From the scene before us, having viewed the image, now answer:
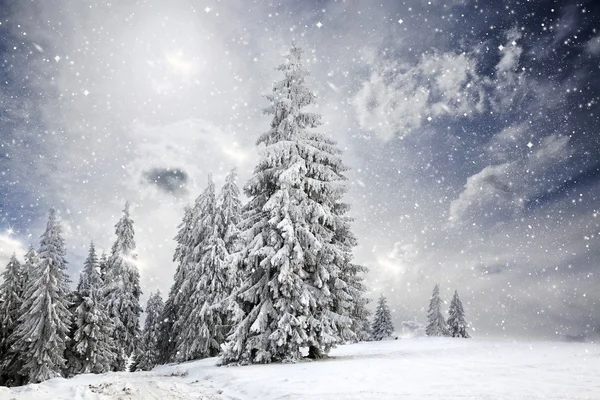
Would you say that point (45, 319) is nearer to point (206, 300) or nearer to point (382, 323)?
point (206, 300)

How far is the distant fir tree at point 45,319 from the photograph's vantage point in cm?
2603

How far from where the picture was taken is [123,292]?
34188mm

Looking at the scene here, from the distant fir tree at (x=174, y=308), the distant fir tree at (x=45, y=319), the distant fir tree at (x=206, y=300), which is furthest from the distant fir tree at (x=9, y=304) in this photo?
the distant fir tree at (x=206, y=300)

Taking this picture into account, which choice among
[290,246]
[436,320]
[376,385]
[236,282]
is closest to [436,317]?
[436,320]

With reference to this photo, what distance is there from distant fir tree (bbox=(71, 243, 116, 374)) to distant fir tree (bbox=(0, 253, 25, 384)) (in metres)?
5.50

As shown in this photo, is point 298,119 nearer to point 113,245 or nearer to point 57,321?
point 57,321

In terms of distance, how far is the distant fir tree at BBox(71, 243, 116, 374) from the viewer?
93.9 ft

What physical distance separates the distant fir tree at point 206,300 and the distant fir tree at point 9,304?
15816 mm

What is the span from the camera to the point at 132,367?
3853 cm

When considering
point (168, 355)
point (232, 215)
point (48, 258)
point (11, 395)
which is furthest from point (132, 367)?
point (11, 395)

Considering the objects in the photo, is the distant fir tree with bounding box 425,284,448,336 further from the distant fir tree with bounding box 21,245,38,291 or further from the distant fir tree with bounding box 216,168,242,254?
the distant fir tree with bounding box 21,245,38,291

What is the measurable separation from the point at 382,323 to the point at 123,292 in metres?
38.9

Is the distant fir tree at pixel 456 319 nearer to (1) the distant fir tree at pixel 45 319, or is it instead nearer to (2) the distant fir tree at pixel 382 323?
(2) the distant fir tree at pixel 382 323

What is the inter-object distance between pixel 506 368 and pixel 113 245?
35.4 metres
